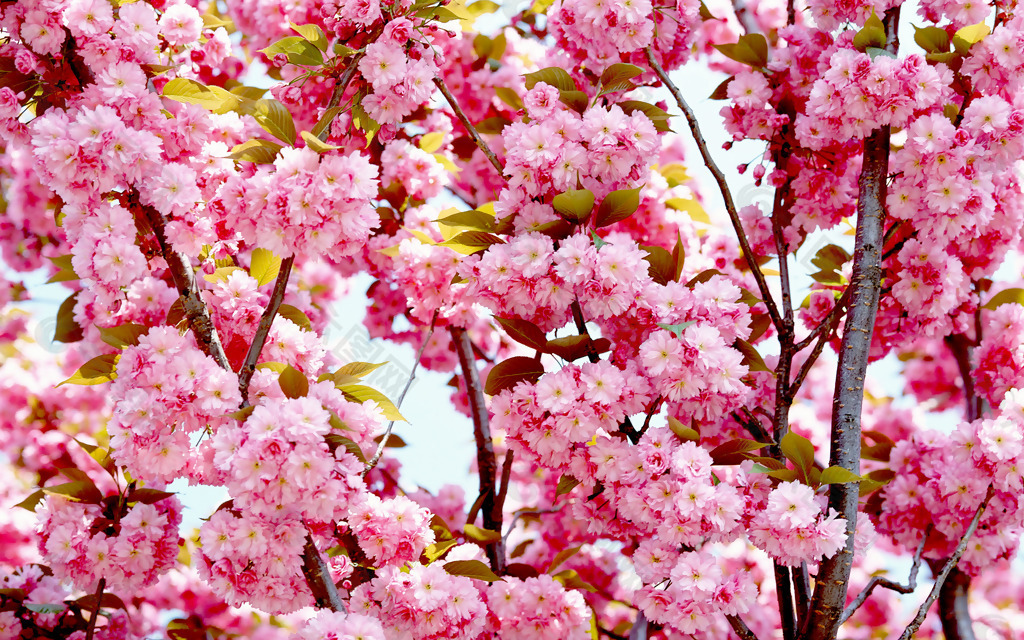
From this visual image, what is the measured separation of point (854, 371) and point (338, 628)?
1596 mm

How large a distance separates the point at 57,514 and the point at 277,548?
1.05 metres

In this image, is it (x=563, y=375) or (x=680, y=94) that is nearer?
(x=563, y=375)

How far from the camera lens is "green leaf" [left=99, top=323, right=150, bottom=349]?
205 cm

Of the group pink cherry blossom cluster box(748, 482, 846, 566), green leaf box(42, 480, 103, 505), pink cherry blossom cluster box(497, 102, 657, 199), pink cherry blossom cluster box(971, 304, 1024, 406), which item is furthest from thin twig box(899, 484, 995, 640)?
green leaf box(42, 480, 103, 505)

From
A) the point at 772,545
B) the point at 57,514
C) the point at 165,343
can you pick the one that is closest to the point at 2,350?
the point at 57,514

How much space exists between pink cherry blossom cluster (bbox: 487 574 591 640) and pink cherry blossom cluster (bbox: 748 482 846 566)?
0.71 metres

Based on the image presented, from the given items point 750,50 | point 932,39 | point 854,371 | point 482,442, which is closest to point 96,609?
point 482,442

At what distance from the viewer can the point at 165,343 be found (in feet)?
6.33

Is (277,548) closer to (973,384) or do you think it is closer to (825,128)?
(825,128)

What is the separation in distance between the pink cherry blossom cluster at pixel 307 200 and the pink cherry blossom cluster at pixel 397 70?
354 mm

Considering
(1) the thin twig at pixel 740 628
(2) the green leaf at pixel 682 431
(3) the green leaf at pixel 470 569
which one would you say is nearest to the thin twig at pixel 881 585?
(1) the thin twig at pixel 740 628

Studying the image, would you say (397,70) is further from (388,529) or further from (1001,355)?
(1001,355)

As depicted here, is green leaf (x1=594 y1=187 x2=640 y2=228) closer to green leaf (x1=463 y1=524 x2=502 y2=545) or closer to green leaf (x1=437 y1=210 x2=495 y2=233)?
green leaf (x1=437 y1=210 x2=495 y2=233)

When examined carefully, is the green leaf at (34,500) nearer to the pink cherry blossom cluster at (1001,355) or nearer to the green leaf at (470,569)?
the green leaf at (470,569)
